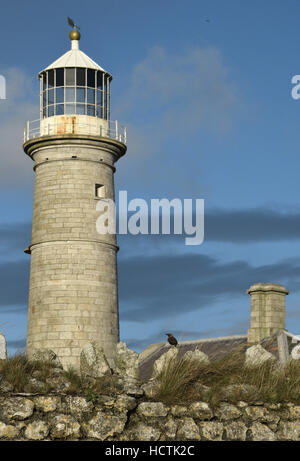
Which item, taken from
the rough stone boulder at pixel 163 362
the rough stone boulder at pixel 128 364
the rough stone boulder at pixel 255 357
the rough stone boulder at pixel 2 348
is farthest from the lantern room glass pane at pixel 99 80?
the rough stone boulder at pixel 163 362

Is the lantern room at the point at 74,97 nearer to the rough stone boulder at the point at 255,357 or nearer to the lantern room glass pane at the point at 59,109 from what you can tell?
the lantern room glass pane at the point at 59,109

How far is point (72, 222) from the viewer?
3847 centimetres

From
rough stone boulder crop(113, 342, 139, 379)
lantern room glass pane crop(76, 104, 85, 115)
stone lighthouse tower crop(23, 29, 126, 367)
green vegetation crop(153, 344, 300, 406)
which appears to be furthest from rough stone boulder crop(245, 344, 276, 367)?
lantern room glass pane crop(76, 104, 85, 115)

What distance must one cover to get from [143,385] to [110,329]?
21.8 metres

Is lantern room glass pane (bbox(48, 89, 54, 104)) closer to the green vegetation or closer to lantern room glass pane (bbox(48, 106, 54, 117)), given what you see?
lantern room glass pane (bbox(48, 106, 54, 117))

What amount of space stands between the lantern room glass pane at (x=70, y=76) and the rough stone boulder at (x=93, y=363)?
25.8 meters

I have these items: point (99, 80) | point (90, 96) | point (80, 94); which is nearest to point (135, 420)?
point (80, 94)

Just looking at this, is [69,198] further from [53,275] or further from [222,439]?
A: [222,439]

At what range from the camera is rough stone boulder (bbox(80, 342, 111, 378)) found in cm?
1672

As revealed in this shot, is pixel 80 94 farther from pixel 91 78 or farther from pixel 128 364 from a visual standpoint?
pixel 128 364

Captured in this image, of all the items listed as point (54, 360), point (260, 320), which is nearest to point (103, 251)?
point (260, 320)

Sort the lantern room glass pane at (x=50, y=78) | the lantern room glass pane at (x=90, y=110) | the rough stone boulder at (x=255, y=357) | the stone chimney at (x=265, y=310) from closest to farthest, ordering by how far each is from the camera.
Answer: the rough stone boulder at (x=255, y=357), the stone chimney at (x=265, y=310), the lantern room glass pane at (x=90, y=110), the lantern room glass pane at (x=50, y=78)

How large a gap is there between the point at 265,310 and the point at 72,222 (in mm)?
9363

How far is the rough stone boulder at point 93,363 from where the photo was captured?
16719 mm
